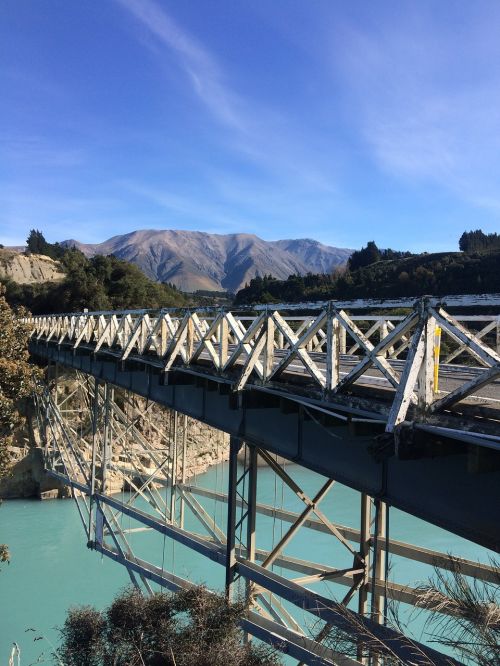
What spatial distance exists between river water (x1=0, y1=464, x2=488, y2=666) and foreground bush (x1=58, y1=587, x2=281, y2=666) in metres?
3.18

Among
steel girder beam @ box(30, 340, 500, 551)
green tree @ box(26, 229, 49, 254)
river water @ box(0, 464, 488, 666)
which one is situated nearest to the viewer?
steel girder beam @ box(30, 340, 500, 551)

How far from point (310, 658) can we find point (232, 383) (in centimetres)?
295

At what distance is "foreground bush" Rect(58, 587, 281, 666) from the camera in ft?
21.9

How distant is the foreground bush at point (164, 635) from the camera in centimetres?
668

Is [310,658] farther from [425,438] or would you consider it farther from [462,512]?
[425,438]

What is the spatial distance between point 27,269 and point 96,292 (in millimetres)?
20973

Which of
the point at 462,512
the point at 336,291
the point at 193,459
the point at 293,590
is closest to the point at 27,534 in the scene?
the point at 193,459

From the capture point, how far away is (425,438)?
361cm

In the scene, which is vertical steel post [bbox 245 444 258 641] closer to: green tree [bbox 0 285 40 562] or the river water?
the river water

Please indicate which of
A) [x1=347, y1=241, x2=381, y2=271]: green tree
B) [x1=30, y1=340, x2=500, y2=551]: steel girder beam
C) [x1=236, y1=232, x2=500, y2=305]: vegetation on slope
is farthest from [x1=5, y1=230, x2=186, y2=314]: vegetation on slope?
[x1=347, y1=241, x2=381, y2=271]: green tree

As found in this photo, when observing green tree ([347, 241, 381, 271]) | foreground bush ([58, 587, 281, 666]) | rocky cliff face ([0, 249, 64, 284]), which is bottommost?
foreground bush ([58, 587, 281, 666])

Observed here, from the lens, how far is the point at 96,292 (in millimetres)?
32469

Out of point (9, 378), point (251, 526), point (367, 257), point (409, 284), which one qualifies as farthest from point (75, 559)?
point (367, 257)

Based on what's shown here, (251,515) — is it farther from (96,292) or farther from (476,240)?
(476,240)
